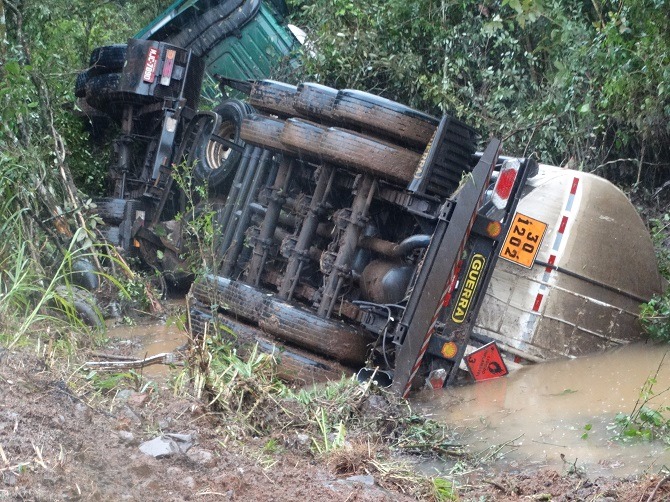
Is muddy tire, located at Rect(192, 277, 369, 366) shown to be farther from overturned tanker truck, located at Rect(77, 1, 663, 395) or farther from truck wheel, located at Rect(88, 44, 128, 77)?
truck wheel, located at Rect(88, 44, 128, 77)

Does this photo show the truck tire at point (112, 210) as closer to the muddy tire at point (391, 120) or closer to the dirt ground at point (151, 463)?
the muddy tire at point (391, 120)

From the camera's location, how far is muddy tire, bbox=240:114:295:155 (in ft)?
20.3

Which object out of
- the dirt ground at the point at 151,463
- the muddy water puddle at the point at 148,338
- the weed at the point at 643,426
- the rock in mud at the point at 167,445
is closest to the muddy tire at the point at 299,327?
the muddy water puddle at the point at 148,338

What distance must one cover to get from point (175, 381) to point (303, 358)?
1.18 metres

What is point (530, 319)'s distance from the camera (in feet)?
18.8

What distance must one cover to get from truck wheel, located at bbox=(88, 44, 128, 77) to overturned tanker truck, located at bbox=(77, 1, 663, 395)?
2.97 m

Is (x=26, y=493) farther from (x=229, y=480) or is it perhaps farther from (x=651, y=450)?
(x=651, y=450)

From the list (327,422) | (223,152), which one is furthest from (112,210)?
(327,422)

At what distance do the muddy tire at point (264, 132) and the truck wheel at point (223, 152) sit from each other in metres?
1.36

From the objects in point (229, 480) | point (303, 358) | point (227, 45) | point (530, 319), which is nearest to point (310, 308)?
point (303, 358)

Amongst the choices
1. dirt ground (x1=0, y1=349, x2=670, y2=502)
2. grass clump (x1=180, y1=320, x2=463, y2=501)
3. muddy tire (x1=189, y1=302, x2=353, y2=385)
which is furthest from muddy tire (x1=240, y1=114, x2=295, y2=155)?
dirt ground (x1=0, y1=349, x2=670, y2=502)

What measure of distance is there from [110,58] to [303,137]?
13.3 feet

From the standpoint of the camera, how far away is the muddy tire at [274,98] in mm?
6324

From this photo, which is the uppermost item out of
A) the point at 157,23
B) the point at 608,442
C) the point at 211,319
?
the point at 157,23
